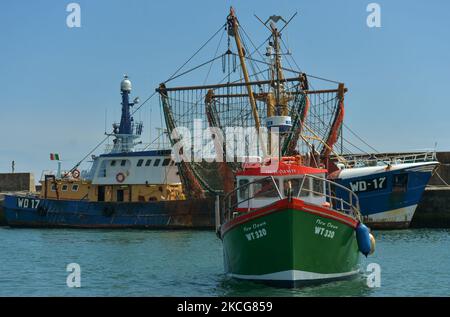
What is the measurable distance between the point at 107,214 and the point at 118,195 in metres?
1.98

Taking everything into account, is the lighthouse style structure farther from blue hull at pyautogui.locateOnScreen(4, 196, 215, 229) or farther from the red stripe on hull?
the red stripe on hull

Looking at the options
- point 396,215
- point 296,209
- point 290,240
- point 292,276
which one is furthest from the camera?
point 396,215

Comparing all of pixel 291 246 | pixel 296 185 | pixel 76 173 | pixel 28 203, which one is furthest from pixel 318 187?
pixel 76 173

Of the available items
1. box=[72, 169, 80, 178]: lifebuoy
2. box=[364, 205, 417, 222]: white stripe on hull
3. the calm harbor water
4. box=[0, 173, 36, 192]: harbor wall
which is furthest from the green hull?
box=[0, 173, 36, 192]: harbor wall

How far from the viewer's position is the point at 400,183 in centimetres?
3869

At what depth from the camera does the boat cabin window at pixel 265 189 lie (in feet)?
63.4

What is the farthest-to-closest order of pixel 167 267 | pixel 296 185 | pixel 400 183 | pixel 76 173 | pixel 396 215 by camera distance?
pixel 76 173 → pixel 396 215 → pixel 400 183 → pixel 167 267 → pixel 296 185

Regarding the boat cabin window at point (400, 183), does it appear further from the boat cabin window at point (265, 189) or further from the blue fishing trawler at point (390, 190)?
the boat cabin window at point (265, 189)

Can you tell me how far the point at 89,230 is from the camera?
44.3 m

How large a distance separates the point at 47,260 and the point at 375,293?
45.7 ft

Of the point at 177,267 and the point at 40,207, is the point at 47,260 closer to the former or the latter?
the point at 177,267

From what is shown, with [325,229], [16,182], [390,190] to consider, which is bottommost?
[325,229]

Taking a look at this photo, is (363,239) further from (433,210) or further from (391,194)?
(433,210)

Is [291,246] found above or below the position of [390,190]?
below
